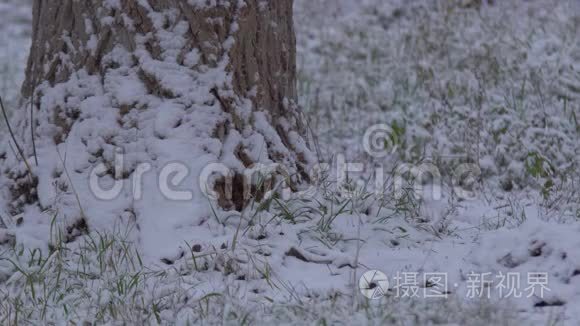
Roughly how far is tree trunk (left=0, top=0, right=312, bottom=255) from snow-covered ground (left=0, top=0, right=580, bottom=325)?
183mm

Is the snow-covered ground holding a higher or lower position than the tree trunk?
lower

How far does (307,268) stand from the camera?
9.25 feet

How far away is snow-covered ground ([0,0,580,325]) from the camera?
2.45 m

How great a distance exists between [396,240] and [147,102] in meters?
1.18

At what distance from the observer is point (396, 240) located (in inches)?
121

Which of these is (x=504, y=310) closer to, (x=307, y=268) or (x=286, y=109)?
(x=307, y=268)

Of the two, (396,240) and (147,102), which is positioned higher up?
(147,102)

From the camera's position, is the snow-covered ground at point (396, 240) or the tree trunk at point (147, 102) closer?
the snow-covered ground at point (396, 240)

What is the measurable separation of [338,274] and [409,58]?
4047 millimetres

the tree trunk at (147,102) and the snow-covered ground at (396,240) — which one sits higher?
the tree trunk at (147,102)

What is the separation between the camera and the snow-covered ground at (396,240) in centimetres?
245

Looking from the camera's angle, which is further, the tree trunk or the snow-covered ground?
the tree trunk

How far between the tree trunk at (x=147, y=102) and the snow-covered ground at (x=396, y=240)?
0.60 ft

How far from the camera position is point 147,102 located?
10.4 ft
